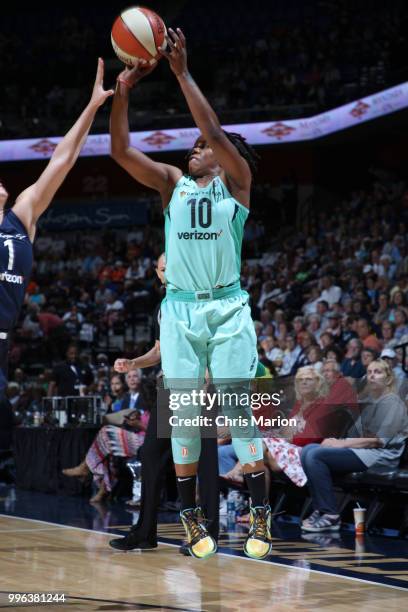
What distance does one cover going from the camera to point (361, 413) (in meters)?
8.28

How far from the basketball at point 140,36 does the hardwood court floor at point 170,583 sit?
2841 mm

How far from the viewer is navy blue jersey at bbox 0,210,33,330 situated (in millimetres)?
4707

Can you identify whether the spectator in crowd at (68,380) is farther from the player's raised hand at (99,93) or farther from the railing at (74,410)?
the player's raised hand at (99,93)

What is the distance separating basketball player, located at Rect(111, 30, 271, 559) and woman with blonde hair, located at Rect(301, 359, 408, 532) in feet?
10.5

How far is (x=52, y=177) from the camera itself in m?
5.04

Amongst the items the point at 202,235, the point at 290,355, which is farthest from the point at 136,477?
the point at 202,235

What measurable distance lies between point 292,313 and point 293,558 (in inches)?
365

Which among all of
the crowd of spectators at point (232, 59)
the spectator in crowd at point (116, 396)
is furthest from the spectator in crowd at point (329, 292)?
the crowd of spectators at point (232, 59)

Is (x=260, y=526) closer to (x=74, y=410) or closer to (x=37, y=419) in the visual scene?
(x=74, y=410)

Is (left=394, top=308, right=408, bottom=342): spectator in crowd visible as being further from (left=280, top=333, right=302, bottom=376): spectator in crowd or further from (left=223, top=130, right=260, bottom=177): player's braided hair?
(left=223, top=130, right=260, bottom=177): player's braided hair

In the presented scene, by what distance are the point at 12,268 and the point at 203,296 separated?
0.98 metres

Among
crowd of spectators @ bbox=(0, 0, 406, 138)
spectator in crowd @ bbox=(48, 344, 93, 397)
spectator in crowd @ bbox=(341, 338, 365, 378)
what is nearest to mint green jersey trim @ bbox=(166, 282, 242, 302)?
spectator in crowd @ bbox=(341, 338, 365, 378)

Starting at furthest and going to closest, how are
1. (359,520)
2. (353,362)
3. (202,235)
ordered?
(353,362) < (359,520) < (202,235)

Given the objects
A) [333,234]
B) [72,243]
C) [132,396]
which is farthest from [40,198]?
[72,243]
